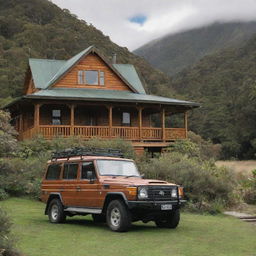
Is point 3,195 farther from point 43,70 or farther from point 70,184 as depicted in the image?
point 43,70

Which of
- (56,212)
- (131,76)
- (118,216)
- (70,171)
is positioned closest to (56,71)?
(131,76)

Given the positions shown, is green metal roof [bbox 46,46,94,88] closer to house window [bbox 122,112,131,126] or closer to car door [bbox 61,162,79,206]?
house window [bbox 122,112,131,126]

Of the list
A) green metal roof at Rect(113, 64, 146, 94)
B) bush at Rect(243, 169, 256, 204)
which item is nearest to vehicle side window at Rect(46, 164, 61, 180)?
bush at Rect(243, 169, 256, 204)

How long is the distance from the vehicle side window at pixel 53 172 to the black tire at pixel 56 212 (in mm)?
745

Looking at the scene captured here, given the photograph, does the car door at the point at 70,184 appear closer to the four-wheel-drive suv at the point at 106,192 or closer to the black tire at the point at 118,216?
the four-wheel-drive suv at the point at 106,192

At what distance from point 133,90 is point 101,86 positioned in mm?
2595

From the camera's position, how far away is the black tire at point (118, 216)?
37.9 ft

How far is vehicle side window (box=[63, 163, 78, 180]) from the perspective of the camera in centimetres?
1371

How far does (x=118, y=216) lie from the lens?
1181 centimetres

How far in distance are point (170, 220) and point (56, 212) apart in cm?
339

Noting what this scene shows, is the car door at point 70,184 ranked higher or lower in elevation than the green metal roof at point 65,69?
lower

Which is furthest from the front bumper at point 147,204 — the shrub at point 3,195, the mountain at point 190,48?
the mountain at point 190,48

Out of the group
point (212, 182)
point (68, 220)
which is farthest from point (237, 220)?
point (68, 220)

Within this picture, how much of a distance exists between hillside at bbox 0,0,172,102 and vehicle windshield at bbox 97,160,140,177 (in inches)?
1938
